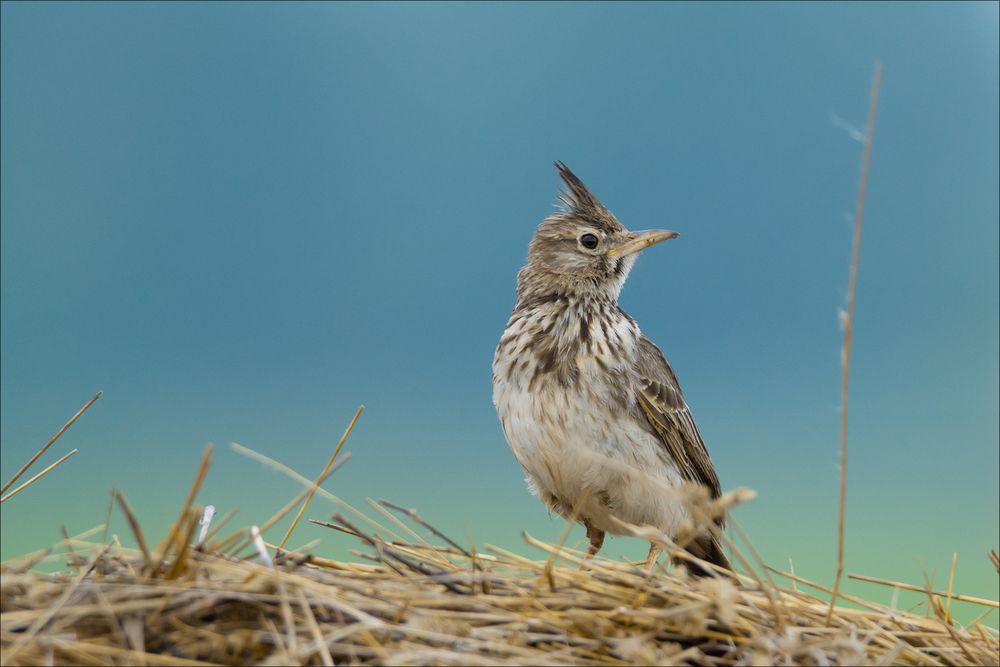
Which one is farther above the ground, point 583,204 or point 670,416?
point 583,204

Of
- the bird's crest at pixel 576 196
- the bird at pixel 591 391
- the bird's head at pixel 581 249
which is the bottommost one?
the bird at pixel 591 391

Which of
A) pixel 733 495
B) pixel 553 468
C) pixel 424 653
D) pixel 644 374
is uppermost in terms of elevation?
pixel 644 374

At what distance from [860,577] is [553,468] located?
1.71m

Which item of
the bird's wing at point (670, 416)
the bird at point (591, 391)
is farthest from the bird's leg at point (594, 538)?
the bird's wing at point (670, 416)

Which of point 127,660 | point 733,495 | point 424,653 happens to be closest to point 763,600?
point 733,495

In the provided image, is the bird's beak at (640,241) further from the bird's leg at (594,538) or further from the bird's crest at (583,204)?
the bird's leg at (594,538)

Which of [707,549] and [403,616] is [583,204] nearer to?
[707,549]

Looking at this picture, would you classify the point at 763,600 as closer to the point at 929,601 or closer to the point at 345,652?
the point at 929,601

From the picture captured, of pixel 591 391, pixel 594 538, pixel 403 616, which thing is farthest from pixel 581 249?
pixel 403 616

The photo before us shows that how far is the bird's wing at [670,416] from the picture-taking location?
5.13 m

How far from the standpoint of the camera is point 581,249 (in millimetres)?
5535

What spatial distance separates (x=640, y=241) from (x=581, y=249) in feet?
1.07

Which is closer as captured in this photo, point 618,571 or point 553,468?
point 618,571

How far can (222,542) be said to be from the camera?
9.82 ft
